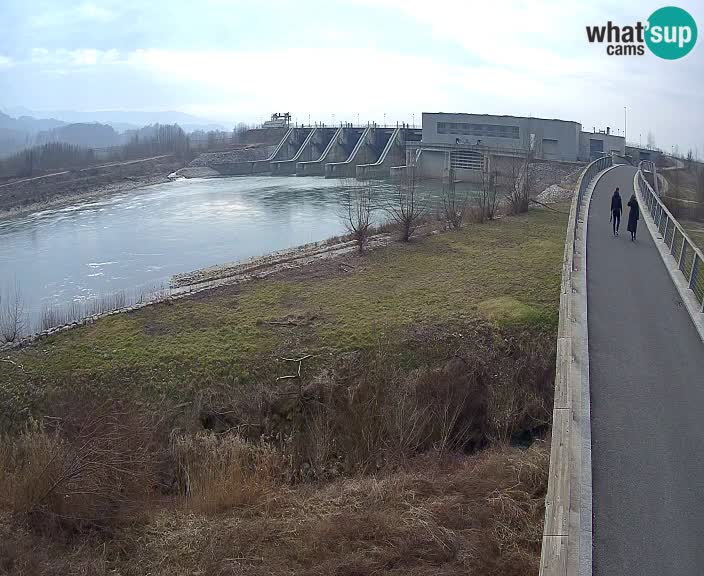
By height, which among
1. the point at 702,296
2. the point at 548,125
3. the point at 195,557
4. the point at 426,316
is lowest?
the point at 195,557

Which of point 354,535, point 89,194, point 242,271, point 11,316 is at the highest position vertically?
point 89,194

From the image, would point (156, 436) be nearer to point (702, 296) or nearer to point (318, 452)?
point (318, 452)

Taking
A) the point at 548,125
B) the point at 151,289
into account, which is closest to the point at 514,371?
the point at 151,289

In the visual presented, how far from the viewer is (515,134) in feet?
185

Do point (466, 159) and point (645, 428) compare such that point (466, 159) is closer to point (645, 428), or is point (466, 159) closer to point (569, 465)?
point (645, 428)

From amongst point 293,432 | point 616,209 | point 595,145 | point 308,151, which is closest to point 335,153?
point 308,151

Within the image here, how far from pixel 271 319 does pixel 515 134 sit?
47411 millimetres

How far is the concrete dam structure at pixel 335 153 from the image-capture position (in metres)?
63.3

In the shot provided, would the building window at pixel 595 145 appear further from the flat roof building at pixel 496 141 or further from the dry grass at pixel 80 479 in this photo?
the dry grass at pixel 80 479

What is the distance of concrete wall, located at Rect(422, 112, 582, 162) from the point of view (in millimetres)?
52281

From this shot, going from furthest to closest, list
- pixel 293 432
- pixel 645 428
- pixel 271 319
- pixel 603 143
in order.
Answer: pixel 603 143, pixel 271 319, pixel 293 432, pixel 645 428

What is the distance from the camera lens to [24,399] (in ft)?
37.8

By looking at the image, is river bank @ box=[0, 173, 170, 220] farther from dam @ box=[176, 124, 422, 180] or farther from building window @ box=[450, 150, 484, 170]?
building window @ box=[450, 150, 484, 170]

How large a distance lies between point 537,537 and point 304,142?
69409 mm
